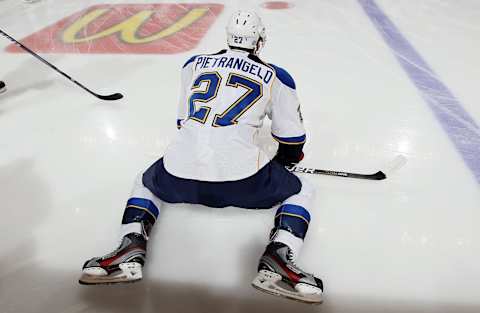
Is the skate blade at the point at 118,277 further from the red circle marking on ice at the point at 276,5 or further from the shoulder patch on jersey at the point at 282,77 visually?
the red circle marking on ice at the point at 276,5

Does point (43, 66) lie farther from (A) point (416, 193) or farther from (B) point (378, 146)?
(A) point (416, 193)

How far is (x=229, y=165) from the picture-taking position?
4.13 feet

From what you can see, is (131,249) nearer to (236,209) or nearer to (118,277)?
(118,277)

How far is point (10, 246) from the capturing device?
1.47 meters

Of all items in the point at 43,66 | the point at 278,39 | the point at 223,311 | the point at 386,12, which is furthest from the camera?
the point at 386,12

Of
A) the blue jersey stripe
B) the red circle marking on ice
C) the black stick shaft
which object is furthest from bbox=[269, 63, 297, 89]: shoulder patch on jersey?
the red circle marking on ice

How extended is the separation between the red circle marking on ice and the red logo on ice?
56cm

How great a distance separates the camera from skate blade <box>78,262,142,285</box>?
116cm

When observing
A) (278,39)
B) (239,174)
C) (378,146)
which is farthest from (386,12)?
(239,174)

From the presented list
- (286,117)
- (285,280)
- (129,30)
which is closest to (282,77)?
(286,117)

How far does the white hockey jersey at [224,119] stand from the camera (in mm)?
1265

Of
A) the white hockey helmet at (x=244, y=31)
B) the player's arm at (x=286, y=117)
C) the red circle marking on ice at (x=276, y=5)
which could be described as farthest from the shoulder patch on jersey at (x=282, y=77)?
the red circle marking on ice at (x=276, y=5)

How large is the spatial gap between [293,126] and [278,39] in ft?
7.24

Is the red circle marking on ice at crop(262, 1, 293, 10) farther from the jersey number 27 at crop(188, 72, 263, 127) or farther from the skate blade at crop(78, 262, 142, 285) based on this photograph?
the skate blade at crop(78, 262, 142, 285)
